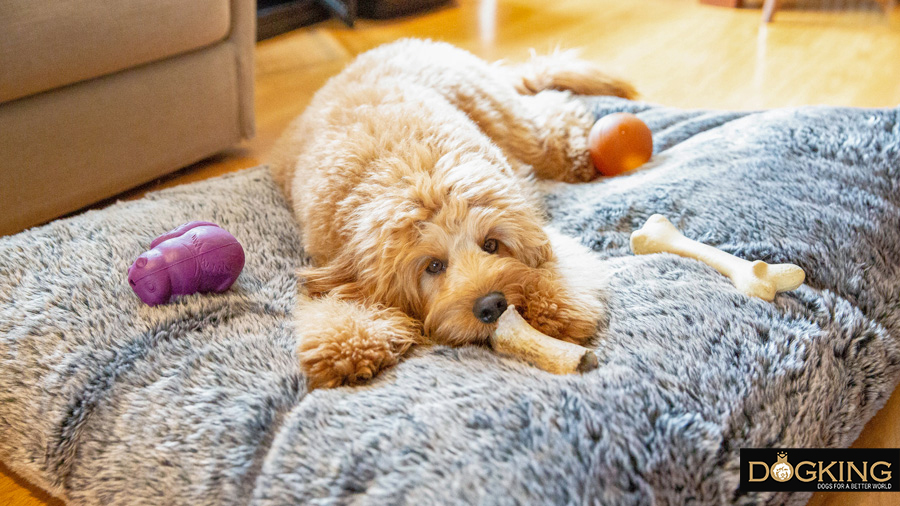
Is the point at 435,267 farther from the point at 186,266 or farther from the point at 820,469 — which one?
the point at 820,469

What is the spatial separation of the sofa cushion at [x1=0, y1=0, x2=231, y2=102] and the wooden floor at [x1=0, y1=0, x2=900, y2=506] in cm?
58

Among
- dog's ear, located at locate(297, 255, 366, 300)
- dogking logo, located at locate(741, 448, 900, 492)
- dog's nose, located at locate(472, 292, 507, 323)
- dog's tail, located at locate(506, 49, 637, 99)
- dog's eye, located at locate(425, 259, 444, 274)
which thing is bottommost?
dogking logo, located at locate(741, 448, 900, 492)

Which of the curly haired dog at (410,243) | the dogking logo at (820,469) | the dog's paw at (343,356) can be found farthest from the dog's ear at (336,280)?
the dogking logo at (820,469)

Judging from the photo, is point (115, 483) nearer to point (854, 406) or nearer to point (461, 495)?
point (461, 495)

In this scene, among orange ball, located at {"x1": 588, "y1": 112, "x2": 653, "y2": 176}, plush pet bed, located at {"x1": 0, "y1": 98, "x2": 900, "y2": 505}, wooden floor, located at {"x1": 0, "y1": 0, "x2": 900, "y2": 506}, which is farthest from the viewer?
wooden floor, located at {"x1": 0, "y1": 0, "x2": 900, "y2": 506}

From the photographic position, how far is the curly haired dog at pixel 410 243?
1574mm

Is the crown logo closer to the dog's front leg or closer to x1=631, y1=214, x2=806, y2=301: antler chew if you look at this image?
x1=631, y1=214, x2=806, y2=301: antler chew

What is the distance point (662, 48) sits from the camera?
451 cm

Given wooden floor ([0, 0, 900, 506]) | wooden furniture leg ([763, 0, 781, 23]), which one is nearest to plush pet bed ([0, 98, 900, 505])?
wooden floor ([0, 0, 900, 506])

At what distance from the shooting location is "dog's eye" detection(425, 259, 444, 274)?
5.43 feet

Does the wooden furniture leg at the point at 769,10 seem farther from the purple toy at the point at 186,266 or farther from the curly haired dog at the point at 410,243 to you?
the purple toy at the point at 186,266

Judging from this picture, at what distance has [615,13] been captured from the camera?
535cm

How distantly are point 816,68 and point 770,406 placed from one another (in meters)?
3.32

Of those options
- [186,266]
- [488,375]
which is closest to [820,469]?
[488,375]
